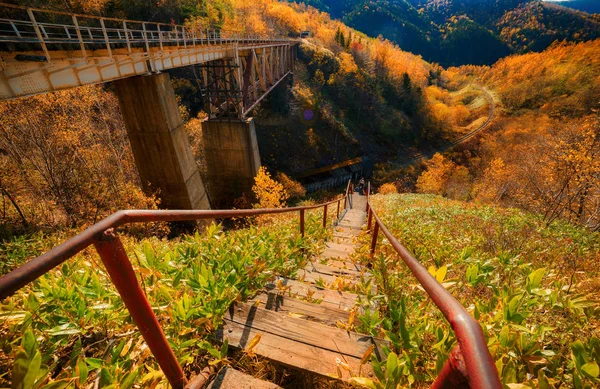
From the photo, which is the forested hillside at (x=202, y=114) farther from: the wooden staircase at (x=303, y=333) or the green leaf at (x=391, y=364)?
the green leaf at (x=391, y=364)

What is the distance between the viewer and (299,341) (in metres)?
2.10

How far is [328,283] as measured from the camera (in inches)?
149

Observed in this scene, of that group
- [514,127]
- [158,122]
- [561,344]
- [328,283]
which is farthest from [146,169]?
[514,127]

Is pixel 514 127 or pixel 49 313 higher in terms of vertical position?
pixel 49 313

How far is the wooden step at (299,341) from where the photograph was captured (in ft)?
6.15

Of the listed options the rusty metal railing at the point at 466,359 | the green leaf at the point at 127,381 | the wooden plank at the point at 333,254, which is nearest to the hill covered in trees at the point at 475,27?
the wooden plank at the point at 333,254

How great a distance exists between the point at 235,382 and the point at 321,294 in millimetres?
1716

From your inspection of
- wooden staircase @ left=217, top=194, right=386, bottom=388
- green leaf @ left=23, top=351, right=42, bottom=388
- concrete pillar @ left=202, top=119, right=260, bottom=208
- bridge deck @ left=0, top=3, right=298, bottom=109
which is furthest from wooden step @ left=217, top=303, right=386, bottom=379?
concrete pillar @ left=202, top=119, right=260, bottom=208

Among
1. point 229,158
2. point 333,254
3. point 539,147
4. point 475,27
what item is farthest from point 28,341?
point 475,27

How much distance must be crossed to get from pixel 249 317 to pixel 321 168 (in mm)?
37383

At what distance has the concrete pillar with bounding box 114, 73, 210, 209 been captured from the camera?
39.3 feet

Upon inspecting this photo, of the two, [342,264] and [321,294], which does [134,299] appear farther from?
[342,264]

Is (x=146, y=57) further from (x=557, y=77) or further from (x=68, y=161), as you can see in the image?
(x=557, y=77)

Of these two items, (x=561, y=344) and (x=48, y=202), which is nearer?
(x=561, y=344)
